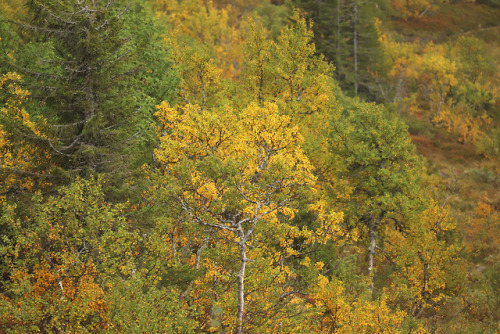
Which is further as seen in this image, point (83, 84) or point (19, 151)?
point (19, 151)

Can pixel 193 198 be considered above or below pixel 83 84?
below

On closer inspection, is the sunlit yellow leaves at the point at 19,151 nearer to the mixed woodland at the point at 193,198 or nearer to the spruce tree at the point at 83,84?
the mixed woodland at the point at 193,198

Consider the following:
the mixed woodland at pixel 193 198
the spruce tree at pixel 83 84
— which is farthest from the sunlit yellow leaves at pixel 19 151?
the spruce tree at pixel 83 84

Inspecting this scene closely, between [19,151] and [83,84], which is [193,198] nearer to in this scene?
[83,84]

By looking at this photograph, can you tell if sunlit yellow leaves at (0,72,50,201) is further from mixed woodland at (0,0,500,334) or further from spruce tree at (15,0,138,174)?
spruce tree at (15,0,138,174)

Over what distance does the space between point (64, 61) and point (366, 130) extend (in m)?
18.5

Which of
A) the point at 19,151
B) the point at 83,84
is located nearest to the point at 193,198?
the point at 83,84

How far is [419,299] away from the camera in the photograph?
24.7 meters

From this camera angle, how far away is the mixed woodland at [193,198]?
14.0 meters

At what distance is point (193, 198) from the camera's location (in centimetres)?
1703

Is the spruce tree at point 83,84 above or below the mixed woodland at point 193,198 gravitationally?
above

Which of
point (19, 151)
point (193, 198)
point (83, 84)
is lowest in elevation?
point (193, 198)

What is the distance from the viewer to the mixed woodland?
13984mm

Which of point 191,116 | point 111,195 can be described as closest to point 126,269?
point 111,195
